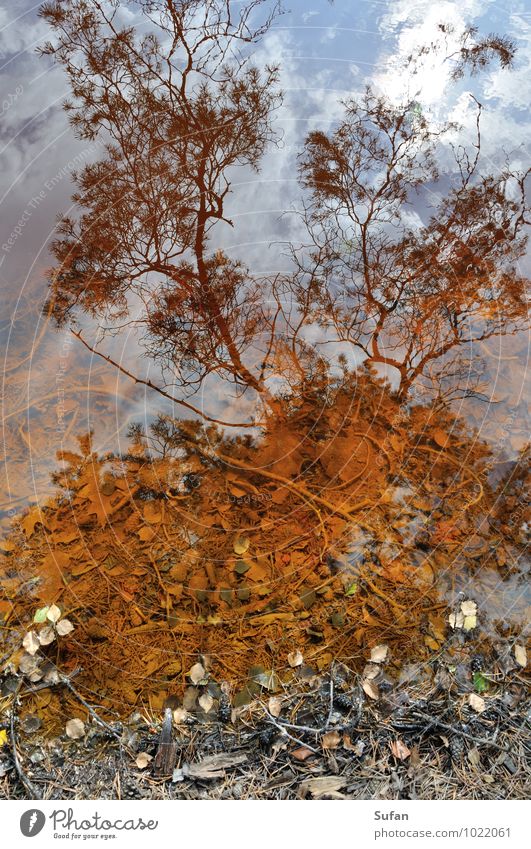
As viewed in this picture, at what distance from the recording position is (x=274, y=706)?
1717 millimetres

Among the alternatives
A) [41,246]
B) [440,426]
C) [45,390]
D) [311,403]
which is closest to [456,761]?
[440,426]

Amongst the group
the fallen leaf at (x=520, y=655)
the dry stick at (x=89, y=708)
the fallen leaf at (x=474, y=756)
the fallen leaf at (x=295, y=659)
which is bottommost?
the dry stick at (x=89, y=708)

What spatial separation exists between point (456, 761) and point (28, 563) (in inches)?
62.1

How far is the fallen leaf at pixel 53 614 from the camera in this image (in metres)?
1.79

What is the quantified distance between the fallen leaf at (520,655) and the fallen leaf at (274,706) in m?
0.85

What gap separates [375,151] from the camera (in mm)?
1868

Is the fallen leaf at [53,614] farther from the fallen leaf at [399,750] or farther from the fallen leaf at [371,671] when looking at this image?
the fallen leaf at [399,750]

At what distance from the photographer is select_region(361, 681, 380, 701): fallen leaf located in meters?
1.73

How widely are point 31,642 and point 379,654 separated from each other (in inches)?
46.8

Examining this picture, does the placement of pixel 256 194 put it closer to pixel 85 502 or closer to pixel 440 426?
pixel 440 426

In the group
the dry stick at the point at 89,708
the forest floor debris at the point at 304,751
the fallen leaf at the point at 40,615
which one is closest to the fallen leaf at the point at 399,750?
the forest floor debris at the point at 304,751
